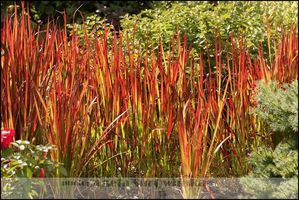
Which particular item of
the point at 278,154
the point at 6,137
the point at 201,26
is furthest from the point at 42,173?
the point at 201,26

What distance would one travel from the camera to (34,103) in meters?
3.95

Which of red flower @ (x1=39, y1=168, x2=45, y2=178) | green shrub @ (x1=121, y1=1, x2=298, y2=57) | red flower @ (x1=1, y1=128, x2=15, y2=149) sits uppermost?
green shrub @ (x1=121, y1=1, x2=298, y2=57)

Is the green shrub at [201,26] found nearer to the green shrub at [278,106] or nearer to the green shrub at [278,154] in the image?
the green shrub at [278,106]

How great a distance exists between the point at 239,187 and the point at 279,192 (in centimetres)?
58

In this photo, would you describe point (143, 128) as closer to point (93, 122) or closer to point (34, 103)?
point (93, 122)

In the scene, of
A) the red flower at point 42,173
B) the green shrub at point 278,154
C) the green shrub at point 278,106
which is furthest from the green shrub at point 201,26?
the red flower at point 42,173

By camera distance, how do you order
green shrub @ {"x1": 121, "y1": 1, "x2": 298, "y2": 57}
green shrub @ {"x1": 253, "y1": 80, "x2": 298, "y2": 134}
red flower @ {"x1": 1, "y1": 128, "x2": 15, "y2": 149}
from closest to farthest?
red flower @ {"x1": 1, "y1": 128, "x2": 15, "y2": 149}
green shrub @ {"x1": 253, "y1": 80, "x2": 298, "y2": 134}
green shrub @ {"x1": 121, "y1": 1, "x2": 298, "y2": 57}

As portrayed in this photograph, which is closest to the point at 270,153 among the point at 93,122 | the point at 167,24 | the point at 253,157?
the point at 253,157

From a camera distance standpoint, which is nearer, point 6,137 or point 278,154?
point 6,137

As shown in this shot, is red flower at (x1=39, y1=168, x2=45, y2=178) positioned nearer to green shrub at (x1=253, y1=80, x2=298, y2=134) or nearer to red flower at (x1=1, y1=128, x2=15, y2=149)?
red flower at (x1=1, y1=128, x2=15, y2=149)

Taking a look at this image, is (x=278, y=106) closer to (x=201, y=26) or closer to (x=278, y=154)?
(x=278, y=154)

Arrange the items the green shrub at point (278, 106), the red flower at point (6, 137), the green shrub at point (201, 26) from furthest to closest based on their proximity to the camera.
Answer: the green shrub at point (201, 26), the green shrub at point (278, 106), the red flower at point (6, 137)

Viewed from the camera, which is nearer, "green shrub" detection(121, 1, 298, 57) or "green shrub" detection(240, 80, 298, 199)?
"green shrub" detection(240, 80, 298, 199)

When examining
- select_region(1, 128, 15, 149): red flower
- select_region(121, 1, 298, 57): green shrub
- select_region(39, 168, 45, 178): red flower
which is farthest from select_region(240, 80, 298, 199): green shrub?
select_region(121, 1, 298, 57): green shrub
